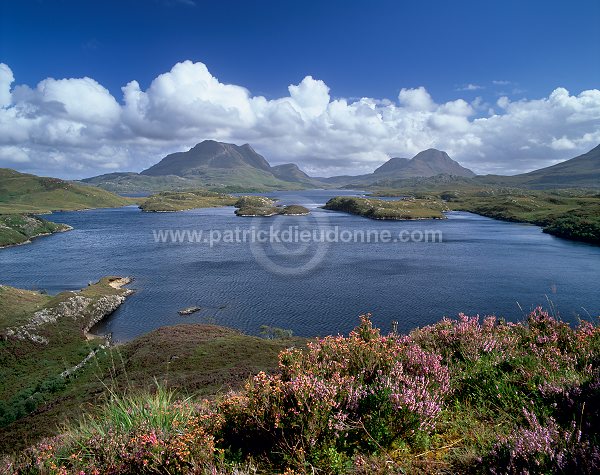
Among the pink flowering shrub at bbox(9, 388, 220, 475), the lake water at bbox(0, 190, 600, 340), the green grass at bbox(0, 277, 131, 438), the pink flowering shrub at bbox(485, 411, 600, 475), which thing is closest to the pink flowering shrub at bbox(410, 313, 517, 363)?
the pink flowering shrub at bbox(485, 411, 600, 475)

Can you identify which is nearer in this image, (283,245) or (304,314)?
(304,314)

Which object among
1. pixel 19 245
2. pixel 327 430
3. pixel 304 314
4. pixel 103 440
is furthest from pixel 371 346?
pixel 19 245

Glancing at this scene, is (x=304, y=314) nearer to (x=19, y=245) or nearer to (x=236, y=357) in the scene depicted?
(x=236, y=357)

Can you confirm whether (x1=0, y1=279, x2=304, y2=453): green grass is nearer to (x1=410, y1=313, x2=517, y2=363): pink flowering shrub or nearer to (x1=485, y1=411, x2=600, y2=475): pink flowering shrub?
(x1=410, y1=313, x2=517, y2=363): pink flowering shrub

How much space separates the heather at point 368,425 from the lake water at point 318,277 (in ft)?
129

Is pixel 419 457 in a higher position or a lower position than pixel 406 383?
lower

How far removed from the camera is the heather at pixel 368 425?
16.0 feet

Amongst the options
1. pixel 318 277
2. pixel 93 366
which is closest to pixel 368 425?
pixel 93 366

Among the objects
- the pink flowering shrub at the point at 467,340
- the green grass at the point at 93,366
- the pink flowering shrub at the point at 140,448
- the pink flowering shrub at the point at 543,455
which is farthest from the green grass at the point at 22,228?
the pink flowering shrub at the point at 543,455

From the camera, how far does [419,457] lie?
17.7 feet

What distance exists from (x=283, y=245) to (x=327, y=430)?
104538 millimetres

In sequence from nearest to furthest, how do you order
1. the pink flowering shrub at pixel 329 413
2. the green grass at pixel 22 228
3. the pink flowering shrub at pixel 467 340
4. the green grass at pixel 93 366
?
the pink flowering shrub at pixel 329 413, the pink flowering shrub at pixel 467 340, the green grass at pixel 93 366, the green grass at pixel 22 228

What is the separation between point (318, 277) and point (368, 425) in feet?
219

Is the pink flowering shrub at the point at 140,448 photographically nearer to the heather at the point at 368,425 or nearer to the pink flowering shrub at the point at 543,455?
the heather at the point at 368,425
